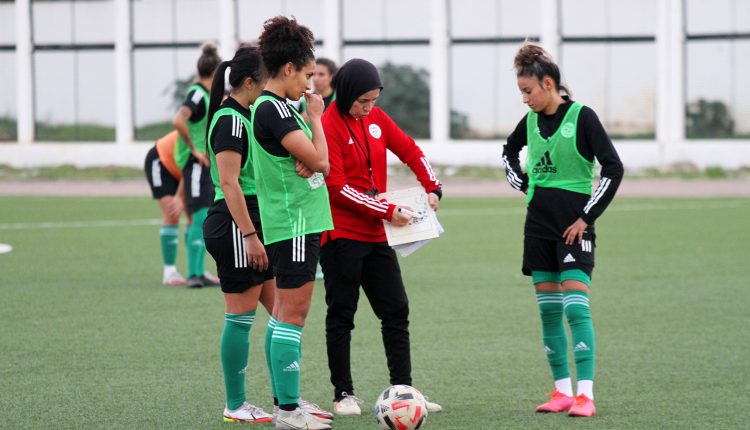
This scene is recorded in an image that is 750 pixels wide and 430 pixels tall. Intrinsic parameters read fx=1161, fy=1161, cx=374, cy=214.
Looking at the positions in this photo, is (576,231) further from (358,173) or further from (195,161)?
(195,161)

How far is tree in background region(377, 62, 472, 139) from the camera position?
41.7 metres

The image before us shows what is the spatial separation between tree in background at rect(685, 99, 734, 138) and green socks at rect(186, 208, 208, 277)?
3080 cm

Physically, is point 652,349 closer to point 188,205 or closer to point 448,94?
point 188,205

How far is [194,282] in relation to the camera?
11.1 meters

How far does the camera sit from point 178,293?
10.7 m

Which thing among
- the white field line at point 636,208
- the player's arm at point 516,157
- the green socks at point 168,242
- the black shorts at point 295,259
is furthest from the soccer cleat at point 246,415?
the white field line at point 636,208

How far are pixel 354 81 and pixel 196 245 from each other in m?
5.46

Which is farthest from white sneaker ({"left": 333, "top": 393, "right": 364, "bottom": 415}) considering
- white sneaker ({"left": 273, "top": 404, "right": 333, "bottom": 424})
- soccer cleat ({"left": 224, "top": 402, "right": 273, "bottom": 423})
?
soccer cleat ({"left": 224, "top": 402, "right": 273, "bottom": 423})

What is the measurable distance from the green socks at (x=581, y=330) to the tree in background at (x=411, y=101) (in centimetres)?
3576

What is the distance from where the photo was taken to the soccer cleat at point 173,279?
37.0ft

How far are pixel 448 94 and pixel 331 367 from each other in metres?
35.7

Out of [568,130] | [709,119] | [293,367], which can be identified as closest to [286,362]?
[293,367]

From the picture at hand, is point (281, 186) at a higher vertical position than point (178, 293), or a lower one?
higher

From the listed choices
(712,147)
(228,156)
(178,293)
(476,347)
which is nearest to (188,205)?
(178,293)
